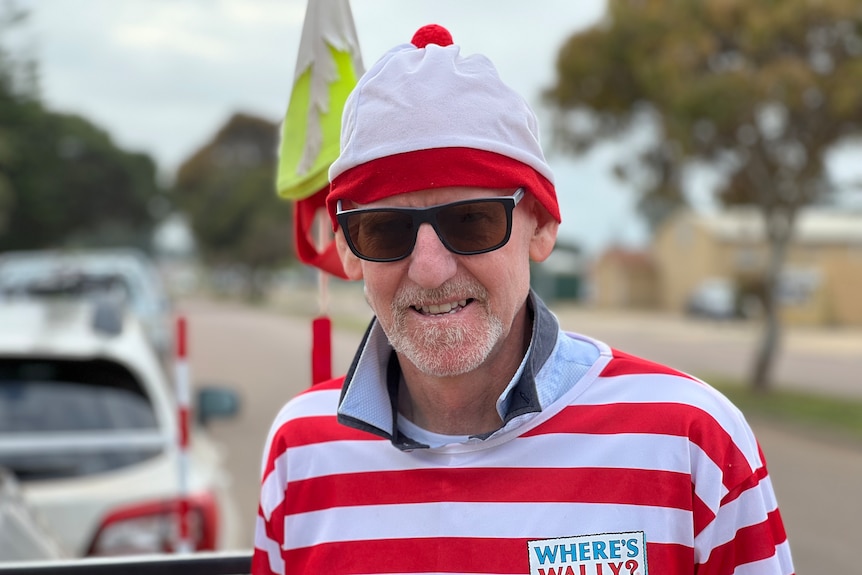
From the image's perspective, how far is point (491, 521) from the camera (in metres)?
1.74

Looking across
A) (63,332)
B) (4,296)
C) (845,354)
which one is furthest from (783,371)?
(63,332)

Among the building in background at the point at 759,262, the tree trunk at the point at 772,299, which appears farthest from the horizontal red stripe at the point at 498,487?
the building in background at the point at 759,262

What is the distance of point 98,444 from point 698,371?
55.1 feet

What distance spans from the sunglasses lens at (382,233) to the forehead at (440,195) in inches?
0.9

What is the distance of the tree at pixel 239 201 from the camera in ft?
192

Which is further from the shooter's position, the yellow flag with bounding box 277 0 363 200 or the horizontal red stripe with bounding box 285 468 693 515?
the yellow flag with bounding box 277 0 363 200

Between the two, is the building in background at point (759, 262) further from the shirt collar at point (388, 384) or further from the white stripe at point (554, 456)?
the white stripe at point (554, 456)

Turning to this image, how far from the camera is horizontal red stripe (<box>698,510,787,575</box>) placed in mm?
1679

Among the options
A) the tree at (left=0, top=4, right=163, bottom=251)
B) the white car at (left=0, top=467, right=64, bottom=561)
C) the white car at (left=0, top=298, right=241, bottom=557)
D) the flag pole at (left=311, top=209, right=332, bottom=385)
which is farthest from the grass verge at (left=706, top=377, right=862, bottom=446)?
the tree at (left=0, top=4, right=163, bottom=251)

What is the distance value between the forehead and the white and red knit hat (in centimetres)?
2

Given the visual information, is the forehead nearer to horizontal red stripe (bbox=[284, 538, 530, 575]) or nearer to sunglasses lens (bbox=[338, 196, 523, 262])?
sunglasses lens (bbox=[338, 196, 523, 262])

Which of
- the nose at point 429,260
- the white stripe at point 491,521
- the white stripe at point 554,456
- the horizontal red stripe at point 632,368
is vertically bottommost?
the white stripe at point 491,521

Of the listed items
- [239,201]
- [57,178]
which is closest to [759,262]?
[239,201]

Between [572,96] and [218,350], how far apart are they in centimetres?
1315
